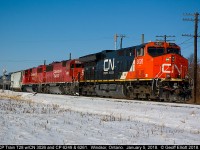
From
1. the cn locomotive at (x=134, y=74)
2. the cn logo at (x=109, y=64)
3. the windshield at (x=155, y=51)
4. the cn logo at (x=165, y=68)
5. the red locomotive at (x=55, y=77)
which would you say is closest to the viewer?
the cn locomotive at (x=134, y=74)

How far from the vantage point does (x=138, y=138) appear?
8.21 metres

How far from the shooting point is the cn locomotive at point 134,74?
73.5ft

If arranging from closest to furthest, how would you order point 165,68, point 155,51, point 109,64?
point 165,68
point 155,51
point 109,64

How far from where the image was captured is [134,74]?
990 inches

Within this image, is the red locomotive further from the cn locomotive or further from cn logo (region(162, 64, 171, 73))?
cn logo (region(162, 64, 171, 73))

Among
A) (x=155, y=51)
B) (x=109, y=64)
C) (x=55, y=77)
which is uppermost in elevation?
(x=155, y=51)

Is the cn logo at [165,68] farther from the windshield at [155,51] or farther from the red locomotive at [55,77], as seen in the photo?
the red locomotive at [55,77]

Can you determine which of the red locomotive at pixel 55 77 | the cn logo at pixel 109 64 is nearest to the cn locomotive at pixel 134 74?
the cn logo at pixel 109 64

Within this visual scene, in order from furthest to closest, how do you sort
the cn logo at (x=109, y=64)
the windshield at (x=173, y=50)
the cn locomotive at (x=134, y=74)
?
1. the cn logo at (x=109, y=64)
2. the windshield at (x=173, y=50)
3. the cn locomotive at (x=134, y=74)

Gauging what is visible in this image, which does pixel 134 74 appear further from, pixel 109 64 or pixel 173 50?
pixel 109 64

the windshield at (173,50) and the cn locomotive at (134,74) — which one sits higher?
the windshield at (173,50)

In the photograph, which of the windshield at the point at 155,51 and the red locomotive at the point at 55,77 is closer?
the windshield at the point at 155,51

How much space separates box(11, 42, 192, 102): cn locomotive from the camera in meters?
22.4

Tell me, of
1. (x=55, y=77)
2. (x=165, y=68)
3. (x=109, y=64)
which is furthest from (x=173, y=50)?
(x=55, y=77)
